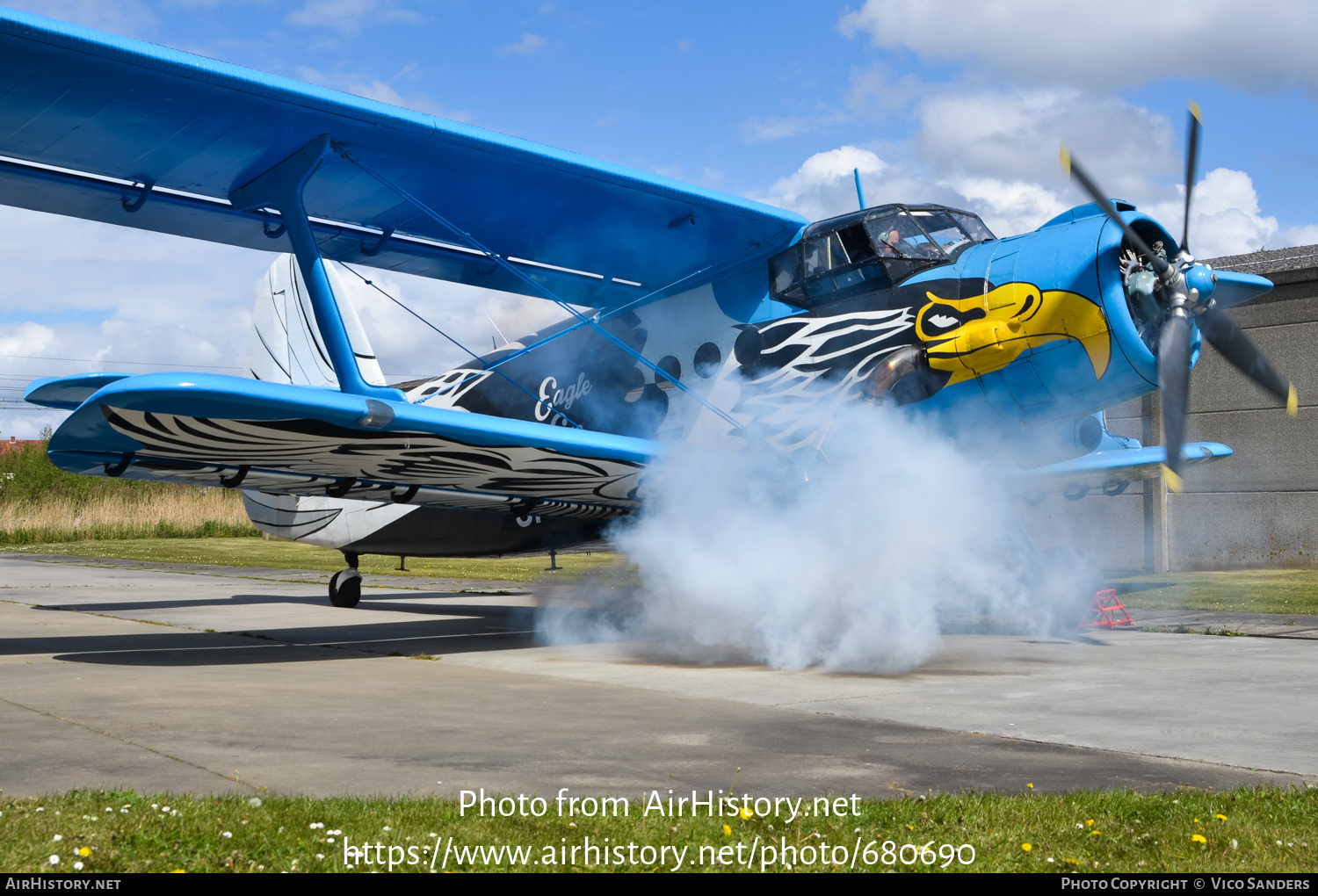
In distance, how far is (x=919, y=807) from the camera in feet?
11.6

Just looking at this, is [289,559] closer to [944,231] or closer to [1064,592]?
[1064,592]

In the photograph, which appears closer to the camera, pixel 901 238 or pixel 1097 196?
pixel 1097 196

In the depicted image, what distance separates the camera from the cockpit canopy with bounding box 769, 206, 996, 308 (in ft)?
27.6

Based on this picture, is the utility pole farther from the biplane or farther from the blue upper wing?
the blue upper wing

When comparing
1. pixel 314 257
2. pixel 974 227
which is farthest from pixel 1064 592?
pixel 314 257

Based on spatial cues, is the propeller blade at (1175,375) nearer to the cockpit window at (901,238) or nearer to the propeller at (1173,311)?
the propeller at (1173,311)

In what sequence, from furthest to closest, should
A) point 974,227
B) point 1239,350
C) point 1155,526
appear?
point 1155,526, point 974,227, point 1239,350

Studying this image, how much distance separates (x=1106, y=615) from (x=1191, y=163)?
5.33 m

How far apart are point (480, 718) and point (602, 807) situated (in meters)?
2.26

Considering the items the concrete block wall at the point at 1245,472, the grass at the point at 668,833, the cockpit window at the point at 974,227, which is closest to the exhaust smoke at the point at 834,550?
the cockpit window at the point at 974,227

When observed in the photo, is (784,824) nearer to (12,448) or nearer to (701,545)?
(701,545)

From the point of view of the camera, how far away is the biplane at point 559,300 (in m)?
7.59

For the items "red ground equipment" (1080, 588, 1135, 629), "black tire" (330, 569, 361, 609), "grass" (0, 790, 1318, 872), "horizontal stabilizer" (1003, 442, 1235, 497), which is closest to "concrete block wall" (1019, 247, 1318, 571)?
"horizontal stabilizer" (1003, 442, 1235, 497)

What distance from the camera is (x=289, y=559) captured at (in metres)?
27.4
